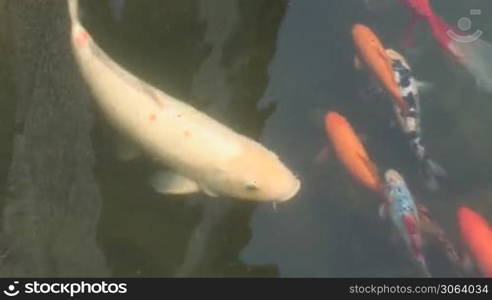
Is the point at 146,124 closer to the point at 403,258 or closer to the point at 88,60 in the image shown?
the point at 88,60

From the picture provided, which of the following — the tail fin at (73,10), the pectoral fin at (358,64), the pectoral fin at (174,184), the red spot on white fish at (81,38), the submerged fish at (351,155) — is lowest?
the pectoral fin at (174,184)

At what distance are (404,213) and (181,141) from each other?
1.35 m

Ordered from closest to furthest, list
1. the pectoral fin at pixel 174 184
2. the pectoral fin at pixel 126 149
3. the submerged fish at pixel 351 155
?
1. the pectoral fin at pixel 174 184
2. the pectoral fin at pixel 126 149
3. the submerged fish at pixel 351 155

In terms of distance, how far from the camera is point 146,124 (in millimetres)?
4059

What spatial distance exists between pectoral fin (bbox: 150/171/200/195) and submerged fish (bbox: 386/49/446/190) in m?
1.39

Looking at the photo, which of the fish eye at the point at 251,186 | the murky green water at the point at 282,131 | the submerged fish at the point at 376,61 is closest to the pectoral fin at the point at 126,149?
the murky green water at the point at 282,131

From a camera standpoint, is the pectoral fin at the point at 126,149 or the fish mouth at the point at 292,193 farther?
the pectoral fin at the point at 126,149

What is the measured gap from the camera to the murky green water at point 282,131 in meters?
4.13

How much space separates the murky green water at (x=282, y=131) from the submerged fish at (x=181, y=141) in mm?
194

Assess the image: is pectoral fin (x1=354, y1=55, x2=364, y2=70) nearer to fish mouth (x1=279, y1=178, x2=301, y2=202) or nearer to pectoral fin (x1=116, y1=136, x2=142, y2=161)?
fish mouth (x1=279, y1=178, x2=301, y2=202)

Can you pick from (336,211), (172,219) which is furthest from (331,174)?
(172,219)

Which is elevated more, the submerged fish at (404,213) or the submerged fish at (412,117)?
the submerged fish at (412,117)

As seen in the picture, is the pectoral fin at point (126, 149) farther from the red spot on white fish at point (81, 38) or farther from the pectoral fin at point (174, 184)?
the red spot on white fish at point (81, 38)

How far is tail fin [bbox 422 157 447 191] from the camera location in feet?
14.5
